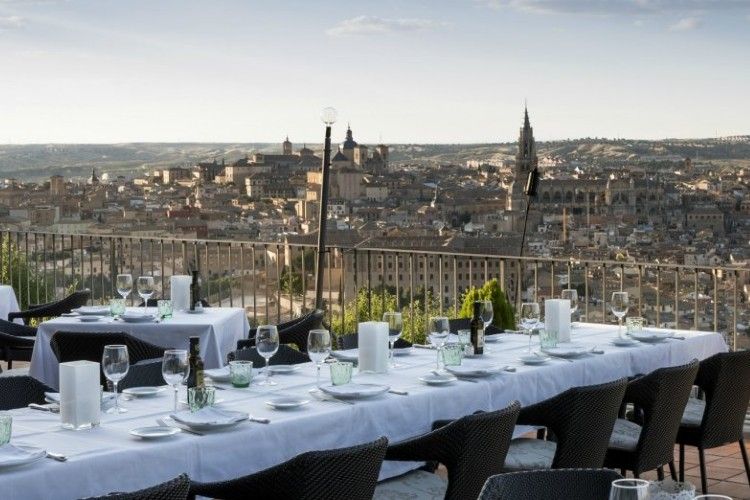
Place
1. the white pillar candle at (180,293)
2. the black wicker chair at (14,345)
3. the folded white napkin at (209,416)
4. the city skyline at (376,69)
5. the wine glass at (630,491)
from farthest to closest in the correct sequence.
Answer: the city skyline at (376,69) < the black wicker chair at (14,345) < the white pillar candle at (180,293) < the folded white napkin at (209,416) < the wine glass at (630,491)

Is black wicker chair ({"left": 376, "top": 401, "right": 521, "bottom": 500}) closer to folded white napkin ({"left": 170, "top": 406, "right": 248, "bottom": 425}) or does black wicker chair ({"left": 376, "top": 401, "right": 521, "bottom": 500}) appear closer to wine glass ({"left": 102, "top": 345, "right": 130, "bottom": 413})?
folded white napkin ({"left": 170, "top": 406, "right": 248, "bottom": 425})

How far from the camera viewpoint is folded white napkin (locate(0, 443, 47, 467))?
3.07m

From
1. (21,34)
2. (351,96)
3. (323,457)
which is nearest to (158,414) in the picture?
(323,457)

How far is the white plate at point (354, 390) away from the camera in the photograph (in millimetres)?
4027

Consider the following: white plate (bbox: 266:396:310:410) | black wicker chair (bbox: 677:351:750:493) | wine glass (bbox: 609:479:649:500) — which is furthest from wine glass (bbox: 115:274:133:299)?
wine glass (bbox: 609:479:649:500)

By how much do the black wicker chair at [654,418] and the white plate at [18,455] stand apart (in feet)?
7.60

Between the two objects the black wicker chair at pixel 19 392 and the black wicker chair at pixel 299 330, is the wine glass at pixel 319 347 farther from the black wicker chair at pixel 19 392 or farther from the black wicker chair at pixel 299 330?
the black wicker chair at pixel 299 330

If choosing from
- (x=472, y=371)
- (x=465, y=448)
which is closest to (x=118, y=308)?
(x=472, y=371)

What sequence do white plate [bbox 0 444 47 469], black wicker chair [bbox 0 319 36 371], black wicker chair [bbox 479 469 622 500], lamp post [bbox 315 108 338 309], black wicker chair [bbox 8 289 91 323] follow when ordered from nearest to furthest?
black wicker chair [bbox 479 469 622 500], white plate [bbox 0 444 47 469], black wicker chair [bbox 0 319 36 371], black wicker chair [bbox 8 289 91 323], lamp post [bbox 315 108 338 309]

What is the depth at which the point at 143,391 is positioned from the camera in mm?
4066

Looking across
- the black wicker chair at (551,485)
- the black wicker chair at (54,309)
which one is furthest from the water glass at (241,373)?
the black wicker chair at (54,309)

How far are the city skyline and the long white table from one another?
61.7 feet

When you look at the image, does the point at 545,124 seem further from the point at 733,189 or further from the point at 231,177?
the point at 733,189

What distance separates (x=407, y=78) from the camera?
32719mm
